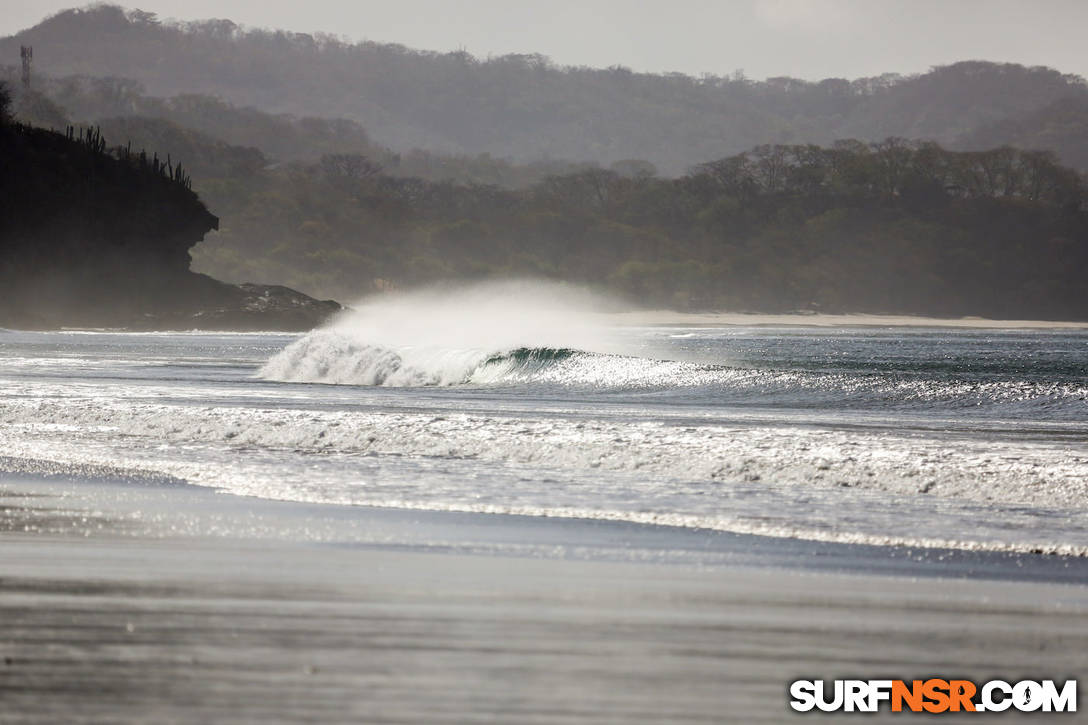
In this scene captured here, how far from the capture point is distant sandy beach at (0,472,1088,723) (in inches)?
192

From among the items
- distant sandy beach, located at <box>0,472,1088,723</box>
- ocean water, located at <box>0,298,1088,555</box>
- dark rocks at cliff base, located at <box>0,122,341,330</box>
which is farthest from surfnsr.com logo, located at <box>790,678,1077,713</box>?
dark rocks at cliff base, located at <box>0,122,341,330</box>

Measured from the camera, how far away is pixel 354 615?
6.17 metres

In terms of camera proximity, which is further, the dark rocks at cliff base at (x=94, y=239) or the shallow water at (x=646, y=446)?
the dark rocks at cliff base at (x=94, y=239)

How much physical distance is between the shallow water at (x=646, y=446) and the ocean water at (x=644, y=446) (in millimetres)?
38

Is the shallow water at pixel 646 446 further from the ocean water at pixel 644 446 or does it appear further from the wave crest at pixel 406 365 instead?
the wave crest at pixel 406 365

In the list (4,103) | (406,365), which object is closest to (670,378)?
(406,365)

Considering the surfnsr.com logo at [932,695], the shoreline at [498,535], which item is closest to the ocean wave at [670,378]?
the shoreline at [498,535]

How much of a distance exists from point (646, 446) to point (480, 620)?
7633 mm

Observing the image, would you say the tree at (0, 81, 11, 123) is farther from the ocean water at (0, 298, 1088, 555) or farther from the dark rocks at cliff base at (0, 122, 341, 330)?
the ocean water at (0, 298, 1088, 555)

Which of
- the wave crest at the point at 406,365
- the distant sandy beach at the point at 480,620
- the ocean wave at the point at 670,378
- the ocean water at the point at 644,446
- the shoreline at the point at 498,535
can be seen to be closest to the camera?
the distant sandy beach at the point at 480,620

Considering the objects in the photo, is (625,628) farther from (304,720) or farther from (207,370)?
(207,370)

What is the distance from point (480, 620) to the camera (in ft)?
20.1

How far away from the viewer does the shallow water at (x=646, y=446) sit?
997cm

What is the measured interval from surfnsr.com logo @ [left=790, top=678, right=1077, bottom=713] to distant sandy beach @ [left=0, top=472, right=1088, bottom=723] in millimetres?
106
